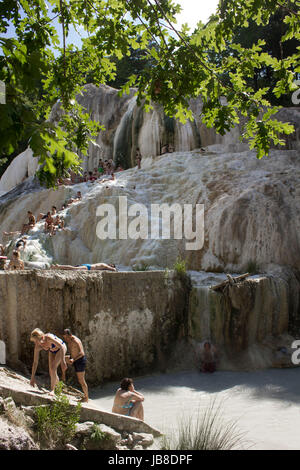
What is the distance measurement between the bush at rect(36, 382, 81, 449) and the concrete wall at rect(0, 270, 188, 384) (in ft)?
8.82

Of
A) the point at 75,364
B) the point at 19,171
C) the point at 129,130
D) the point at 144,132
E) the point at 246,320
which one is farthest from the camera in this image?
the point at 19,171

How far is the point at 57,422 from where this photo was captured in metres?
5.96

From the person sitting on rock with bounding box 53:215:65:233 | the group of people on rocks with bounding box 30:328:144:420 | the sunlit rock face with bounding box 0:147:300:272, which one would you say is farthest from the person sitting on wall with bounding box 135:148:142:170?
the group of people on rocks with bounding box 30:328:144:420

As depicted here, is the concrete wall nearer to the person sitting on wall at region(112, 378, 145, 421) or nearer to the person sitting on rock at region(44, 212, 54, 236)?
the person sitting on wall at region(112, 378, 145, 421)

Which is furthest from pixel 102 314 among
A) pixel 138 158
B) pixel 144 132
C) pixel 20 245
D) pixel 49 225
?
pixel 144 132

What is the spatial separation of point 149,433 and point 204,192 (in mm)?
9679

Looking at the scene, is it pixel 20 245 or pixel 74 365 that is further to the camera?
pixel 20 245

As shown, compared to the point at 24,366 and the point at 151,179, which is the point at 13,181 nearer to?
the point at 151,179

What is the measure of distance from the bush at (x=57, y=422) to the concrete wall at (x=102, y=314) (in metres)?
2.69

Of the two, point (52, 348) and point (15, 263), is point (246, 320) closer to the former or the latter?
point (52, 348)

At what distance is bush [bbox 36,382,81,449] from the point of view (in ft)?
18.9

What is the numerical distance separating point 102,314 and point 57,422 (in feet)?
13.9

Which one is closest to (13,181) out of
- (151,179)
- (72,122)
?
(151,179)

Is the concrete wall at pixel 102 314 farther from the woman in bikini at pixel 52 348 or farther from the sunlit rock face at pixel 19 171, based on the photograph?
the sunlit rock face at pixel 19 171
